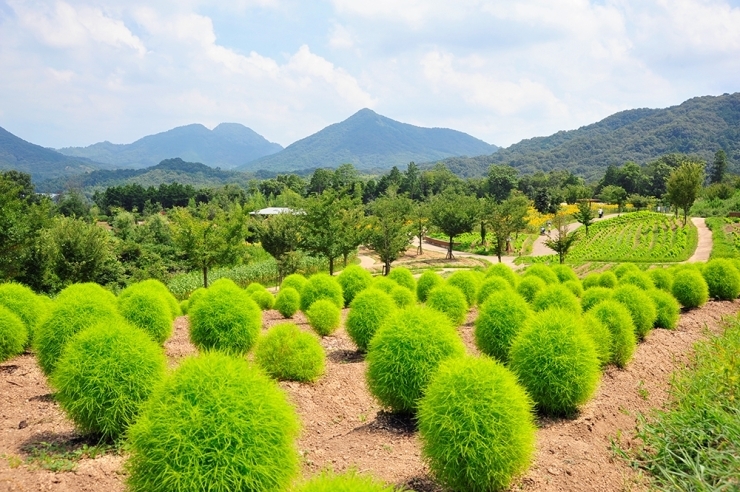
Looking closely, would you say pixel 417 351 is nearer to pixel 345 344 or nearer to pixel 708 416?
pixel 708 416

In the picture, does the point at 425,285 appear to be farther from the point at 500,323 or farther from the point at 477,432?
the point at 477,432

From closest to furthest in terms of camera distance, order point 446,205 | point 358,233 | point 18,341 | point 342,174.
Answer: point 18,341 → point 358,233 → point 446,205 → point 342,174

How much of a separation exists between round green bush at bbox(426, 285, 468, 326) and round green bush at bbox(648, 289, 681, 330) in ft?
18.5

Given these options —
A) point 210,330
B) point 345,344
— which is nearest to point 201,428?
point 210,330

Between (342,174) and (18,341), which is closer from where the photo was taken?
(18,341)

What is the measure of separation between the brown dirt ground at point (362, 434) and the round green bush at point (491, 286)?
14.8 feet

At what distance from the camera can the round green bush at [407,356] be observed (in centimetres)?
701

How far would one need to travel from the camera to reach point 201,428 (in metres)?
4.01

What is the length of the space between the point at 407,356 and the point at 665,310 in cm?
1023

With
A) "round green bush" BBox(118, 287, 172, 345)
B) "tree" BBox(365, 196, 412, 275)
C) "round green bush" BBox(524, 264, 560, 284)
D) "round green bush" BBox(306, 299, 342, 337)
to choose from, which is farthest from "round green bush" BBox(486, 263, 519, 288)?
"tree" BBox(365, 196, 412, 275)

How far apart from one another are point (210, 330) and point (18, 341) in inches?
150

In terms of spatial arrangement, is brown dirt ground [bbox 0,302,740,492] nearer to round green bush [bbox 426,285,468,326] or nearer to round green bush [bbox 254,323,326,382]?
round green bush [bbox 254,323,326,382]

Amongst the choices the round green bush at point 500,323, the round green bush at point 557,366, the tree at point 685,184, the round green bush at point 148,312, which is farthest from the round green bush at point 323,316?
the tree at point 685,184

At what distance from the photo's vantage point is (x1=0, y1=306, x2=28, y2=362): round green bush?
9.02 metres
